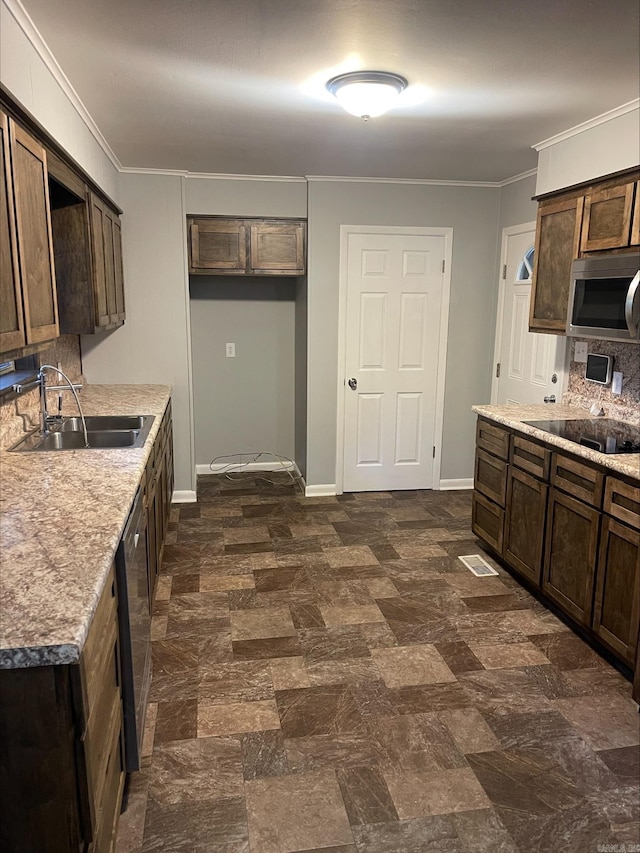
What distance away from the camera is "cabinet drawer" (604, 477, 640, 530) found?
2.43 m

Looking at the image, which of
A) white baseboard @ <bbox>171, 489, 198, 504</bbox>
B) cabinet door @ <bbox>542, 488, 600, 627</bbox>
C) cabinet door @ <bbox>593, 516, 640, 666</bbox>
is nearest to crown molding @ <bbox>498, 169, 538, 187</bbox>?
cabinet door @ <bbox>542, 488, 600, 627</bbox>

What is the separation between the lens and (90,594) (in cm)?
137

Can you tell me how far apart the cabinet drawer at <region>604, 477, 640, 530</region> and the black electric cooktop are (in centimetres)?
20

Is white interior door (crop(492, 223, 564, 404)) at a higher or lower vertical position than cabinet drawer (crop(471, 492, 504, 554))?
higher

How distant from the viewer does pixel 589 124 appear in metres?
3.19

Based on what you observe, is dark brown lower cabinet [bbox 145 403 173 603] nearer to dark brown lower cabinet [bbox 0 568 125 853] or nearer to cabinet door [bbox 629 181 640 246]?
dark brown lower cabinet [bbox 0 568 125 853]

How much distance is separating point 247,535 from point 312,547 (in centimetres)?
48

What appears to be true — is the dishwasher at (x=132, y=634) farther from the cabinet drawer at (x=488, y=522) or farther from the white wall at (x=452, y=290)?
the white wall at (x=452, y=290)

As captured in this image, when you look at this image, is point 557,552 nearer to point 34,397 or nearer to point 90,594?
point 90,594

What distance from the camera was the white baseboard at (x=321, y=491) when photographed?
5012 mm

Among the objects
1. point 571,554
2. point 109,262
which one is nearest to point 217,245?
point 109,262

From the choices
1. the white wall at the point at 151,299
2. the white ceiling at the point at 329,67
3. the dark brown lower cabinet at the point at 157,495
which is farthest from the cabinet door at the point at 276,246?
the dark brown lower cabinet at the point at 157,495

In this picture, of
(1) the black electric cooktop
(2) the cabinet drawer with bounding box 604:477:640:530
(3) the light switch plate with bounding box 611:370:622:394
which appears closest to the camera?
(2) the cabinet drawer with bounding box 604:477:640:530

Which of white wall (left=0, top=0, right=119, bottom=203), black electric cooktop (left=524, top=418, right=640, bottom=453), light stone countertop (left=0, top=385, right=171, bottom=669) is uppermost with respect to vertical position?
white wall (left=0, top=0, right=119, bottom=203)
